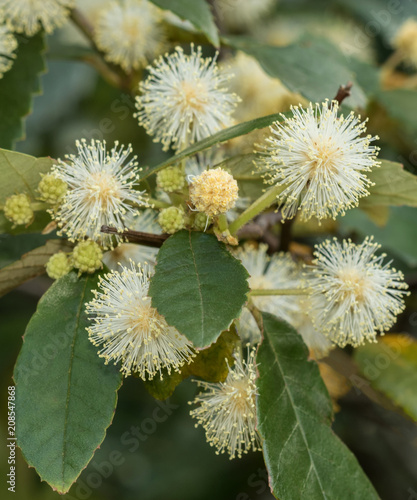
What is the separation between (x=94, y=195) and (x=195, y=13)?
1.55 feet

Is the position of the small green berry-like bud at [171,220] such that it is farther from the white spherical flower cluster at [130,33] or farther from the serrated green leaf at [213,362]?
the white spherical flower cluster at [130,33]

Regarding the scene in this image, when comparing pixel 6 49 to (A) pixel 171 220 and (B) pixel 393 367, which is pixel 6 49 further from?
(B) pixel 393 367

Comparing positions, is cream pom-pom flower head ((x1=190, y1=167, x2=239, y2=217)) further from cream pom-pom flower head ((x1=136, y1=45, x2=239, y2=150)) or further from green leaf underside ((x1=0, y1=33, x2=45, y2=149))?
green leaf underside ((x1=0, y1=33, x2=45, y2=149))

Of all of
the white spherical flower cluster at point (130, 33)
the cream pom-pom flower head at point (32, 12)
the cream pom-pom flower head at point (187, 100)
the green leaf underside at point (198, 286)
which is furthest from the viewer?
the white spherical flower cluster at point (130, 33)

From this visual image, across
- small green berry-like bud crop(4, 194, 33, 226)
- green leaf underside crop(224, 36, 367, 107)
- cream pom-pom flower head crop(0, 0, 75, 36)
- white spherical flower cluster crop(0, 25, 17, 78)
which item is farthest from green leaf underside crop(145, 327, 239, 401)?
cream pom-pom flower head crop(0, 0, 75, 36)

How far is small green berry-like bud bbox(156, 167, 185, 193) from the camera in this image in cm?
96

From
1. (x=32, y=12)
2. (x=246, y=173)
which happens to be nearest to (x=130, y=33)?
(x=32, y=12)

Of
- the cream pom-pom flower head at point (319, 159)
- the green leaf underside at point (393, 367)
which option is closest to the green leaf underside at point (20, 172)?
the cream pom-pom flower head at point (319, 159)

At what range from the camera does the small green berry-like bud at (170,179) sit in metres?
0.96

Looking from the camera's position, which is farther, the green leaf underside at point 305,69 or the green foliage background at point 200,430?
the green foliage background at point 200,430

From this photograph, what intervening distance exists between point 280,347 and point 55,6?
0.98 meters

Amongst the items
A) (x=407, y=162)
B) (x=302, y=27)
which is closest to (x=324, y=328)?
(x=407, y=162)

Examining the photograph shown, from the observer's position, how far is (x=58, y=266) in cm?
96

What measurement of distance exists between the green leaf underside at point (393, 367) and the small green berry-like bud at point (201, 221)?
2.39 feet
